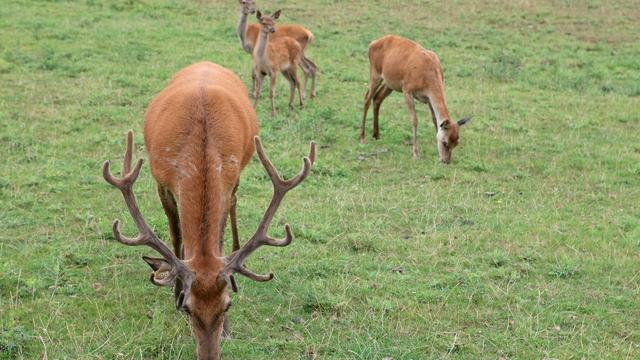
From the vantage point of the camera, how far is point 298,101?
12812mm

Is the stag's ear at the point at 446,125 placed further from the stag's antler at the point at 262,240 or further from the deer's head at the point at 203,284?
the deer's head at the point at 203,284

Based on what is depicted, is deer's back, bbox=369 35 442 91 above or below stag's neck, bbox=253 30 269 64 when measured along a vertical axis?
above

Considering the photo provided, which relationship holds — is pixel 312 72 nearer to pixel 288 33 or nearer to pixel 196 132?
pixel 288 33

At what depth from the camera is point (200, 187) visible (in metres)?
4.67

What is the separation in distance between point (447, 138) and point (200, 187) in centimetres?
556

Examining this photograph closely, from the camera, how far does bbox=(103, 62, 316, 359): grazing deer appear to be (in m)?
4.27

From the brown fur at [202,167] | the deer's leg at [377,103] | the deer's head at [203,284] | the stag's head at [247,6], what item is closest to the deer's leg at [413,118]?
the deer's leg at [377,103]

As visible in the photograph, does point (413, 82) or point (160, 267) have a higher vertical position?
point (160, 267)

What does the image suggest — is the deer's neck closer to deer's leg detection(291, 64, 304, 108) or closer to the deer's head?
deer's leg detection(291, 64, 304, 108)

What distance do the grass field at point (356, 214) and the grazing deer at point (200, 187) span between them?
811 mm

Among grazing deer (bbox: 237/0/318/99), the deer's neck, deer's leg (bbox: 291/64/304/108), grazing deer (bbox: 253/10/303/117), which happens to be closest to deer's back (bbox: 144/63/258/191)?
the deer's neck

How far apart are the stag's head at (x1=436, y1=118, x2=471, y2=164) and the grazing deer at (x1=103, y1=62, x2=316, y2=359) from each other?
4.19 meters

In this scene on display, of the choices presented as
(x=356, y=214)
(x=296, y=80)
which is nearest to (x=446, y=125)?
(x=356, y=214)

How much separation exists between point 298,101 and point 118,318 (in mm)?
7779
